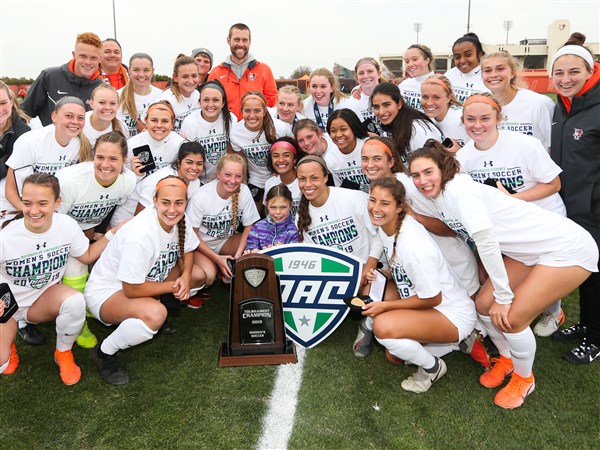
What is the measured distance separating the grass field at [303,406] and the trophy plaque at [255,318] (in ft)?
0.39

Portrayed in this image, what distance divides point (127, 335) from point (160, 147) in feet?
6.47

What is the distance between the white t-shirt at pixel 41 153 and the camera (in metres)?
3.98

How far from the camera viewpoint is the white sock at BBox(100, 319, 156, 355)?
10.9ft

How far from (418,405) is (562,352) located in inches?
57.5

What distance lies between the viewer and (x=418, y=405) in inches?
122

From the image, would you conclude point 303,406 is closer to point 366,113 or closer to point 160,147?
point 160,147

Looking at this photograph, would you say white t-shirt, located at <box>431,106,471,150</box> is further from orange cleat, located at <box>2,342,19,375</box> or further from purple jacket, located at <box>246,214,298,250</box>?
orange cleat, located at <box>2,342,19,375</box>

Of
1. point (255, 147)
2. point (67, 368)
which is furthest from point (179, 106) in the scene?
point (67, 368)

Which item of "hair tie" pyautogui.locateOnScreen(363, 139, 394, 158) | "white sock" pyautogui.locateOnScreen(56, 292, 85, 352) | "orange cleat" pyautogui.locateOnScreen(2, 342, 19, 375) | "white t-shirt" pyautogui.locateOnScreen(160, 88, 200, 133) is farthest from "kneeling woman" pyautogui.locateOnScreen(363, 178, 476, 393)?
"white t-shirt" pyautogui.locateOnScreen(160, 88, 200, 133)

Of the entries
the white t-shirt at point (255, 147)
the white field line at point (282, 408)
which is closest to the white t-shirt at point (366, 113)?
the white t-shirt at point (255, 147)

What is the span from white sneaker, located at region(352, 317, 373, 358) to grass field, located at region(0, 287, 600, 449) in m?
0.07

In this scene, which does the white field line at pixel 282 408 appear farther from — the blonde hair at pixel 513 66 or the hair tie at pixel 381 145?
the blonde hair at pixel 513 66

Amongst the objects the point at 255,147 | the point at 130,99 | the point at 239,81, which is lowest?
the point at 255,147

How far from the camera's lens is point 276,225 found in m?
4.23
